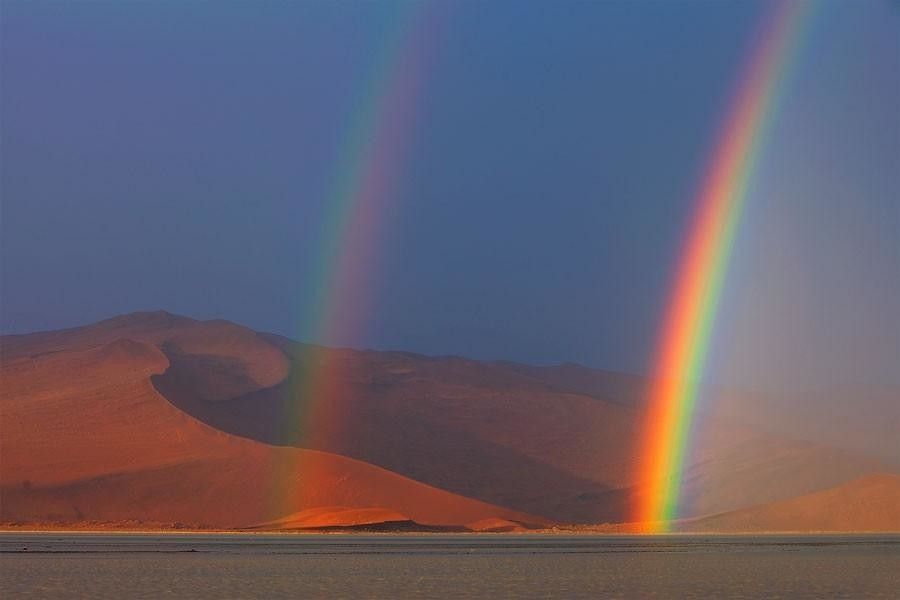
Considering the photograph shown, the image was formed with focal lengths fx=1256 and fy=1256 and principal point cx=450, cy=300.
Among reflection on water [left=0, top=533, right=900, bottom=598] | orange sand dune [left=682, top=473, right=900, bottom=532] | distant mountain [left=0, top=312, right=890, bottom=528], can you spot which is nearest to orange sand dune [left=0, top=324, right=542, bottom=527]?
distant mountain [left=0, top=312, right=890, bottom=528]

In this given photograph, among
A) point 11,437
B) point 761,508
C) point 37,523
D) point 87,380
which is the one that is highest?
point 87,380

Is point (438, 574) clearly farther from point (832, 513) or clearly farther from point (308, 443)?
point (308, 443)

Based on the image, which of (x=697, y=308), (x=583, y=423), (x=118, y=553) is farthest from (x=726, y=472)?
(x=118, y=553)

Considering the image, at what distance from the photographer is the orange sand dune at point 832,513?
268 ft

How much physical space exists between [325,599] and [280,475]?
6797 cm

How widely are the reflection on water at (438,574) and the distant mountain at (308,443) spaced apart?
39.1m

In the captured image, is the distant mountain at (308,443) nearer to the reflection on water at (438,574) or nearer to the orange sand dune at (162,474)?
the orange sand dune at (162,474)

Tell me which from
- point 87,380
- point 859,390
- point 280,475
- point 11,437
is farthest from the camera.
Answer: point 859,390

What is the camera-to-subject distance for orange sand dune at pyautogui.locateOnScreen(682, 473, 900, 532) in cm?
8175

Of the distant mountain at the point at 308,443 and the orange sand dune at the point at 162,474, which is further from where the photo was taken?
the distant mountain at the point at 308,443

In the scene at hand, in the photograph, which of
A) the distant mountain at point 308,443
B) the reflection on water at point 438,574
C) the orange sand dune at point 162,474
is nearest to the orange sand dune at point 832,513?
the distant mountain at point 308,443

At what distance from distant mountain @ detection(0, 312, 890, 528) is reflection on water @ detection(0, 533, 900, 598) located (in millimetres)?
39067

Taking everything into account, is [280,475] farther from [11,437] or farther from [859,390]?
[859,390]

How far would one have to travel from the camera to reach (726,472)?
112 meters
